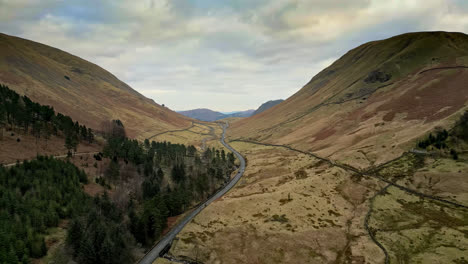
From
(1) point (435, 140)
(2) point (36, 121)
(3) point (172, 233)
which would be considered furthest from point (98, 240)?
(1) point (435, 140)

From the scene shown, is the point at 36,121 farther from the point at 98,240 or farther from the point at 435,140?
the point at 435,140

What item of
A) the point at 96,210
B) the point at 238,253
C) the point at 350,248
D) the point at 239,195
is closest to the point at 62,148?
the point at 96,210

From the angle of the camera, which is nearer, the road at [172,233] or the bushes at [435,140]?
the road at [172,233]

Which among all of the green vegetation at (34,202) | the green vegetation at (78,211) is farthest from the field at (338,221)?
the green vegetation at (34,202)

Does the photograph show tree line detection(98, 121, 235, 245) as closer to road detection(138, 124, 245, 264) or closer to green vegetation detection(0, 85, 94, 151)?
road detection(138, 124, 245, 264)

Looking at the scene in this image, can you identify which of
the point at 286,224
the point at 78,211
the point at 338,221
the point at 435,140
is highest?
the point at 435,140

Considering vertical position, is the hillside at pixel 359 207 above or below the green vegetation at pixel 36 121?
below

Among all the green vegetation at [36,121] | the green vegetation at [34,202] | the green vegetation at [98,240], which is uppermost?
the green vegetation at [36,121]

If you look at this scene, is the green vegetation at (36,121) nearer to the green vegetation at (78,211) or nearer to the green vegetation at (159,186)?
the green vegetation at (78,211)

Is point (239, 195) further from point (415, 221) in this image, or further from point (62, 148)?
point (62, 148)
